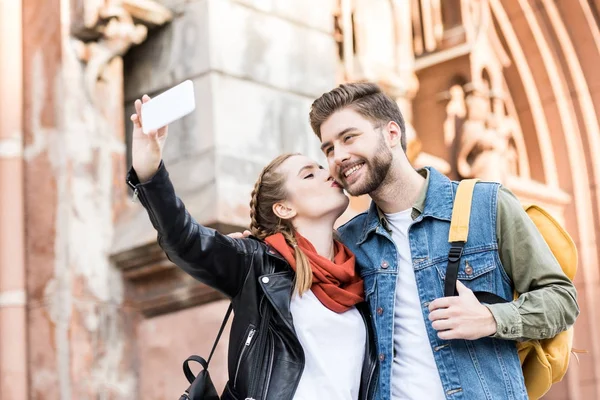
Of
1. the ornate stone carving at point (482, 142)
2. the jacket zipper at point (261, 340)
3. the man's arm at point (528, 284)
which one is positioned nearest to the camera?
the man's arm at point (528, 284)

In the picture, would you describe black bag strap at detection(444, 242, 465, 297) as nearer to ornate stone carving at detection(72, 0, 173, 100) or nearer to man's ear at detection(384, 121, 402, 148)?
Answer: man's ear at detection(384, 121, 402, 148)

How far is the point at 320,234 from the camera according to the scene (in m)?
3.63

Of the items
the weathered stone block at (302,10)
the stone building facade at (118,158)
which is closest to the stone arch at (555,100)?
the weathered stone block at (302,10)

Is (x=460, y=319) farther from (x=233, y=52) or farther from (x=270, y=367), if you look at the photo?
(x=233, y=52)

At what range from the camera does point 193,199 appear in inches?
213

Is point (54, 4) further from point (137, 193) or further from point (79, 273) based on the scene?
point (137, 193)

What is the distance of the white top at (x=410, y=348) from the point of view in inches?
130

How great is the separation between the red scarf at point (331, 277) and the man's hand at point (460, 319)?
0.33m

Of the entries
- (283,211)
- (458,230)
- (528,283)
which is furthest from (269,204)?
(528,283)

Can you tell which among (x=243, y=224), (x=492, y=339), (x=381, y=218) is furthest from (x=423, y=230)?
(x=243, y=224)

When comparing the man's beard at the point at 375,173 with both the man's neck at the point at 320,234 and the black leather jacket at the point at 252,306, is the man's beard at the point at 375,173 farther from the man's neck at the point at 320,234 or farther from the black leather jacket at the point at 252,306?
the black leather jacket at the point at 252,306

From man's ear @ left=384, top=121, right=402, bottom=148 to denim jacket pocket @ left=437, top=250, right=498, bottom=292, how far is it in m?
0.48

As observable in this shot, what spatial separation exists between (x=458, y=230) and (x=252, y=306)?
2.21 feet

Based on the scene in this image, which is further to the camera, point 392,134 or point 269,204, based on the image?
point 269,204
